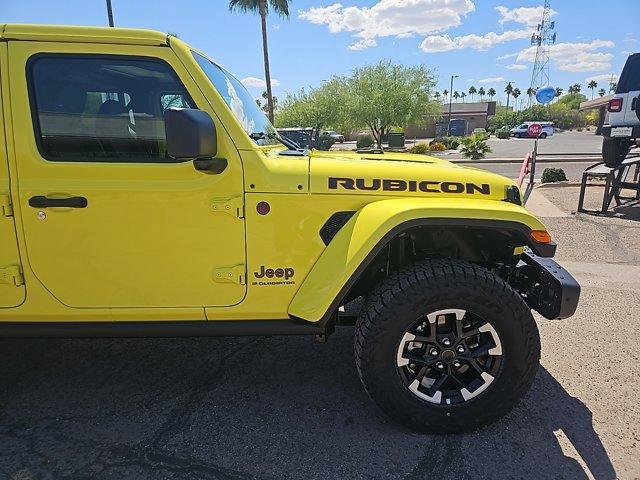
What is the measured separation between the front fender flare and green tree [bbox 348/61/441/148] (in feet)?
95.8

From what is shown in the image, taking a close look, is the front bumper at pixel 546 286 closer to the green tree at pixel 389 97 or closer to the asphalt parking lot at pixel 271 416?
the asphalt parking lot at pixel 271 416

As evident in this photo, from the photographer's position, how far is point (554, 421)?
247 centimetres

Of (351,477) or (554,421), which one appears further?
(554,421)

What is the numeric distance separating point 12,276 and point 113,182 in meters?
0.75

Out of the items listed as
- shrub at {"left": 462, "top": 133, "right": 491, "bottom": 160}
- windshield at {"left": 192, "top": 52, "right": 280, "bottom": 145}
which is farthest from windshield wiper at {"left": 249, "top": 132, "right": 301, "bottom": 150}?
shrub at {"left": 462, "top": 133, "right": 491, "bottom": 160}

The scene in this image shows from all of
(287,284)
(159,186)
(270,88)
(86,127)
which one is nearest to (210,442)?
(287,284)

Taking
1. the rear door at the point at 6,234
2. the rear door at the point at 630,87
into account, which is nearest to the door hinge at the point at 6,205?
the rear door at the point at 6,234

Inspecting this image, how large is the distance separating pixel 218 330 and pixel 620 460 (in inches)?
85.3

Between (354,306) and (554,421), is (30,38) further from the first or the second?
(554,421)

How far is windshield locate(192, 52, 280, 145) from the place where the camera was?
2.45 metres

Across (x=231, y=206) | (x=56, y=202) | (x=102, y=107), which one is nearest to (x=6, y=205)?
(x=56, y=202)

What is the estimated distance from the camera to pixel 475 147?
22031 mm

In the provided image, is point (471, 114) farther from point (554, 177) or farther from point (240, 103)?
point (240, 103)

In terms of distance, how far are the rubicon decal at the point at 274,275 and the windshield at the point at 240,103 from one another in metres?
0.74
